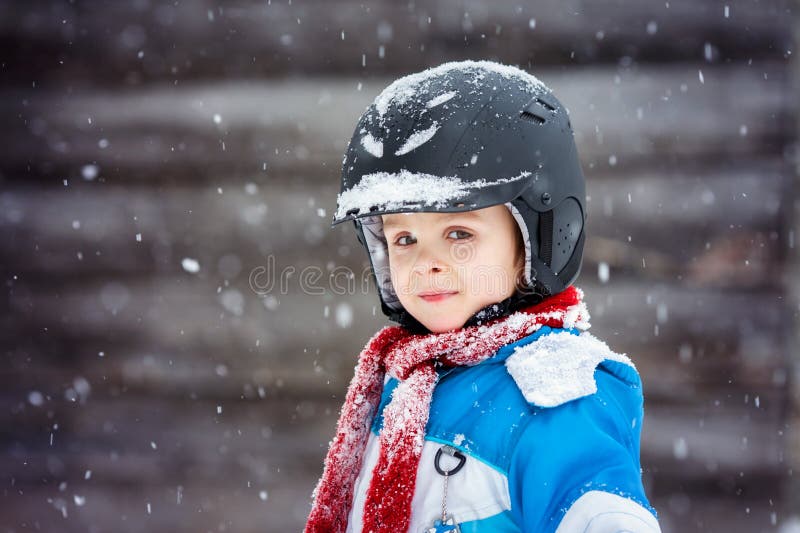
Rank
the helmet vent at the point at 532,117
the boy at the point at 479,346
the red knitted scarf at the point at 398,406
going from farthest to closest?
the helmet vent at the point at 532,117
the red knitted scarf at the point at 398,406
the boy at the point at 479,346

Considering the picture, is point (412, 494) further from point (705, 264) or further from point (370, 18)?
point (370, 18)

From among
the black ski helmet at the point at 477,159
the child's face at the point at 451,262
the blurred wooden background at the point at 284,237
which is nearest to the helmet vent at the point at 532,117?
the black ski helmet at the point at 477,159

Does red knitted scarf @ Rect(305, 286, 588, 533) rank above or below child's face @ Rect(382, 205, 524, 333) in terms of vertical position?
below

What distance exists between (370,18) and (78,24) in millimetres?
1138

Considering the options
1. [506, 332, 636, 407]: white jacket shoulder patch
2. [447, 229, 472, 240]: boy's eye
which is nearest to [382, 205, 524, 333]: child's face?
[447, 229, 472, 240]: boy's eye

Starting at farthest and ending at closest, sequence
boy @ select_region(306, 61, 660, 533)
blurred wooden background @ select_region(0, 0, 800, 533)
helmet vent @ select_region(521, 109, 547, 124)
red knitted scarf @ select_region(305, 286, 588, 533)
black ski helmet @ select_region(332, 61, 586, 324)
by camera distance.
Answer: blurred wooden background @ select_region(0, 0, 800, 533)
helmet vent @ select_region(521, 109, 547, 124)
black ski helmet @ select_region(332, 61, 586, 324)
red knitted scarf @ select_region(305, 286, 588, 533)
boy @ select_region(306, 61, 660, 533)

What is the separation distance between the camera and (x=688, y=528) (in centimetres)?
227

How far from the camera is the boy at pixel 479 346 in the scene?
111 cm

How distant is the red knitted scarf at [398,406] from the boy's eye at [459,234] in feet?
0.63

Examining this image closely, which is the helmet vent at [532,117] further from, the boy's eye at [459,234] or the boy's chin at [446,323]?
the boy's chin at [446,323]

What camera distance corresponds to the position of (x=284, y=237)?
2.39m

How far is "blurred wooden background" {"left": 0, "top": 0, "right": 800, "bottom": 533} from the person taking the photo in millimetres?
2207

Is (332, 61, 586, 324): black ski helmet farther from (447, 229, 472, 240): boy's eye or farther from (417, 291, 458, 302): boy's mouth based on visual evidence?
(417, 291, 458, 302): boy's mouth

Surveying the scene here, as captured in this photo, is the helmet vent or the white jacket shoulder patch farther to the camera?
the helmet vent
